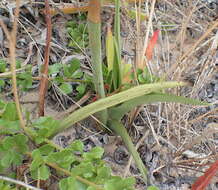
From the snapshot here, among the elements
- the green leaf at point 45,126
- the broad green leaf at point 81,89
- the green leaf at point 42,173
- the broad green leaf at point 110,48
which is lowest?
the green leaf at point 42,173

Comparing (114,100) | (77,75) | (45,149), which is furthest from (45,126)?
(77,75)

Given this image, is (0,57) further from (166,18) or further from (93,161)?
(166,18)

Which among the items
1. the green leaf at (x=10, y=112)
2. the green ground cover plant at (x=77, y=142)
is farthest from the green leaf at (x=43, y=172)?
the green leaf at (x=10, y=112)

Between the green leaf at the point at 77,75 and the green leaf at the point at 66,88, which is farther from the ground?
the green leaf at the point at 77,75

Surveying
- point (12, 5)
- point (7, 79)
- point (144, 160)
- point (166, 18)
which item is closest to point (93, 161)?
point (144, 160)

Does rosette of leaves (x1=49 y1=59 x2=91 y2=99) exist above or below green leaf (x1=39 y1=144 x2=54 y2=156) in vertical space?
above

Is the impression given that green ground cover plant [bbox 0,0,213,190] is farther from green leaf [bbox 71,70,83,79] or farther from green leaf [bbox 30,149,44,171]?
green leaf [bbox 71,70,83,79]

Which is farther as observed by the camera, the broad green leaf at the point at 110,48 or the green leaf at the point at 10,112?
the broad green leaf at the point at 110,48

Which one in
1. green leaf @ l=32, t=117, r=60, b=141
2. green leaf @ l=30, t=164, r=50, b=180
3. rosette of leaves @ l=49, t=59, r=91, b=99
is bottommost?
green leaf @ l=30, t=164, r=50, b=180

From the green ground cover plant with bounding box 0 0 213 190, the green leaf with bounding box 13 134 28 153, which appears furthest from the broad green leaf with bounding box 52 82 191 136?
the green leaf with bounding box 13 134 28 153

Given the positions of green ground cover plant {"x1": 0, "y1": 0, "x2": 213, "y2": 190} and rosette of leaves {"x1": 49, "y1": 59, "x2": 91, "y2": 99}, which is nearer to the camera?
green ground cover plant {"x1": 0, "y1": 0, "x2": 213, "y2": 190}

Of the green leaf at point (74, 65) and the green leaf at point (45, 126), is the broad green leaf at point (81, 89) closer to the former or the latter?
the green leaf at point (74, 65)

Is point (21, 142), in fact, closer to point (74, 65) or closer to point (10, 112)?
point (10, 112)
